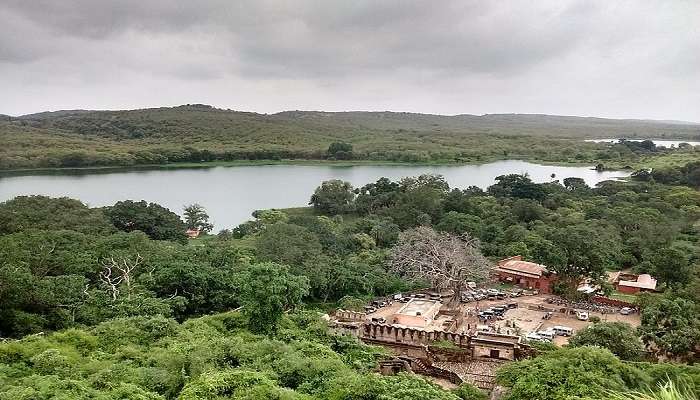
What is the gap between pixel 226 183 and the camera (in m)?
78.4

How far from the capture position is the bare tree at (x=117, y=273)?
22.3 meters

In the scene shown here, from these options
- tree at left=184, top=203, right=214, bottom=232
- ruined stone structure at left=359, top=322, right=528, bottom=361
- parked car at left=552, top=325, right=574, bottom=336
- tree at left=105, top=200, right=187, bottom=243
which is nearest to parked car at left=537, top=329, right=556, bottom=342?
parked car at left=552, top=325, right=574, bottom=336

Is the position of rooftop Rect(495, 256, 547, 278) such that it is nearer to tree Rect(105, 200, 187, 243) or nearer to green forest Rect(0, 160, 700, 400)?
green forest Rect(0, 160, 700, 400)

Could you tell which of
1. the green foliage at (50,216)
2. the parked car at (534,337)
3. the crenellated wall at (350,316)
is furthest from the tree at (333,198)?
the parked car at (534,337)

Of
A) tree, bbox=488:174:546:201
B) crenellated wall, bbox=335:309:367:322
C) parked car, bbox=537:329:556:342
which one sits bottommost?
parked car, bbox=537:329:556:342

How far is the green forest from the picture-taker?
13.1 meters

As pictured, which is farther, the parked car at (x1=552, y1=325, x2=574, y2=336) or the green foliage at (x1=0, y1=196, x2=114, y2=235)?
the green foliage at (x1=0, y1=196, x2=114, y2=235)

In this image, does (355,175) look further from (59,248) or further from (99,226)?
(59,248)

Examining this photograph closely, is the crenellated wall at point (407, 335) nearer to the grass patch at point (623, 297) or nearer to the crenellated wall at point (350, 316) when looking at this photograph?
the crenellated wall at point (350, 316)

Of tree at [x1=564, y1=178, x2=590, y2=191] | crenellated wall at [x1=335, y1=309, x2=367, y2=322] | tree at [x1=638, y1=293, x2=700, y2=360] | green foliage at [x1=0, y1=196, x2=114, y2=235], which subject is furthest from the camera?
tree at [x1=564, y1=178, x2=590, y2=191]

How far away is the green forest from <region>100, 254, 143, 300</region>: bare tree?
104mm

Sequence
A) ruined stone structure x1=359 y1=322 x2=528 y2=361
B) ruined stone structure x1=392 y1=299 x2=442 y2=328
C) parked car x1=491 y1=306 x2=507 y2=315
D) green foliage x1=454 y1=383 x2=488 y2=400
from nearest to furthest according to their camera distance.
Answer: green foliage x1=454 y1=383 x2=488 y2=400 < ruined stone structure x1=359 y1=322 x2=528 y2=361 < ruined stone structure x1=392 y1=299 x2=442 y2=328 < parked car x1=491 y1=306 x2=507 y2=315

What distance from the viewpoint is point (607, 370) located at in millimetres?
13961

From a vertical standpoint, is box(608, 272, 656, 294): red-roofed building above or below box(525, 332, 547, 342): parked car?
below
